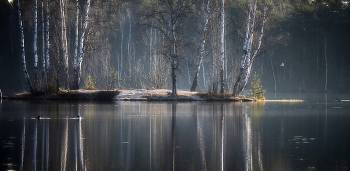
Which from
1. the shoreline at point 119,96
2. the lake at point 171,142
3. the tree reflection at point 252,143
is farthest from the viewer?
the shoreline at point 119,96

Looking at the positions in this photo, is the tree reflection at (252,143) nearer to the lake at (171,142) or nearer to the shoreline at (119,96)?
the lake at (171,142)

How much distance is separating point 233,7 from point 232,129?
51.0m

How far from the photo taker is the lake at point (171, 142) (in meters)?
12.6

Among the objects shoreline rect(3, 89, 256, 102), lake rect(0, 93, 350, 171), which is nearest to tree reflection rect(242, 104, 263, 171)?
lake rect(0, 93, 350, 171)

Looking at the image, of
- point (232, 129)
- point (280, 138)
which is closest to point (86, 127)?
point (232, 129)

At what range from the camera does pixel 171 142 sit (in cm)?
1634

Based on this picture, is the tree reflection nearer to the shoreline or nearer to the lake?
the lake

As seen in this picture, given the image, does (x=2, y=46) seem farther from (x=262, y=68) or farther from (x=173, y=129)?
(x=173, y=129)

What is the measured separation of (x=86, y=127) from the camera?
2006 cm

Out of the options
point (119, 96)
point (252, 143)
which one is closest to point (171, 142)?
point (252, 143)

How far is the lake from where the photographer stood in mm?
12602

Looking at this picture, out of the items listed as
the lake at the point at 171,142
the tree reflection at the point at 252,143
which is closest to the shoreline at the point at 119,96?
the lake at the point at 171,142

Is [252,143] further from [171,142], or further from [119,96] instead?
[119,96]

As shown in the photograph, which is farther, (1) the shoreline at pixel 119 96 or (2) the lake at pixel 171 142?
(1) the shoreline at pixel 119 96
